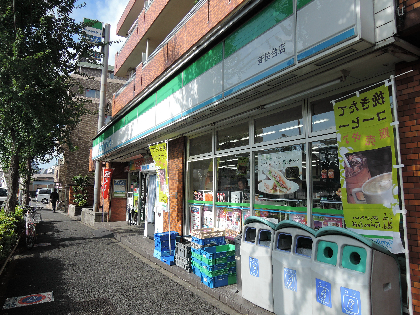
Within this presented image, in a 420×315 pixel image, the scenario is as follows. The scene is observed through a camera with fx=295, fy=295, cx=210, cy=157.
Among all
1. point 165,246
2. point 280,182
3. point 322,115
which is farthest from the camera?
point 165,246

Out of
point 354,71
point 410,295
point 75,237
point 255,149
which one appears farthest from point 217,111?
point 75,237

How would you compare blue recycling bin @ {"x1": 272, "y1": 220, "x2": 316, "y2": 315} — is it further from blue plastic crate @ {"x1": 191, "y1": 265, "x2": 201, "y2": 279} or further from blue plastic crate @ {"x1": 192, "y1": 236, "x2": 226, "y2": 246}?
blue plastic crate @ {"x1": 191, "y1": 265, "x2": 201, "y2": 279}

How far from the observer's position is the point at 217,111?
6.93 meters

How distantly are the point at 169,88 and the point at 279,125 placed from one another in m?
4.11

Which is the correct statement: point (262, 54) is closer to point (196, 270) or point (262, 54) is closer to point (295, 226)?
point (295, 226)

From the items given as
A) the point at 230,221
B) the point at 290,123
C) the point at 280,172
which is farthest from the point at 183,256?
the point at 290,123

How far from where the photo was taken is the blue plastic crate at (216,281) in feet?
18.7

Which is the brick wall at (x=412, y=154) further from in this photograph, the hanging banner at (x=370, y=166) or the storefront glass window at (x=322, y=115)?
the storefront glass window at (x=322, y=115)

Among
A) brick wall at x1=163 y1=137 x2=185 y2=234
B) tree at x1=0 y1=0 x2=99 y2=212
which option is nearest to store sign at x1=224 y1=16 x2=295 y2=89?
brick wall at x1=163 y1=137 x2=185 y2=234

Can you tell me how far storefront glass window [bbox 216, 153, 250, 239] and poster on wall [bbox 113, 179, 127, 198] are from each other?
409 inches

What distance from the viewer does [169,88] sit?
8875 mm

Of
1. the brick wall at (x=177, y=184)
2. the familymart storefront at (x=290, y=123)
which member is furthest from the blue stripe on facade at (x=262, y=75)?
the brick wall at (x=177, y=184)

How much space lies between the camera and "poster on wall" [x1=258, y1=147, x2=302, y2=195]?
220 inches

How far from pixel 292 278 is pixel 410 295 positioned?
1392 millimetres
